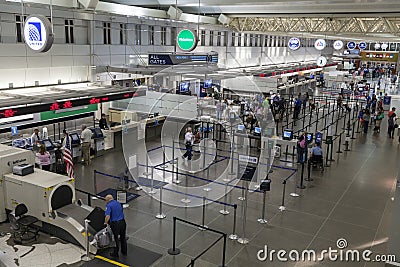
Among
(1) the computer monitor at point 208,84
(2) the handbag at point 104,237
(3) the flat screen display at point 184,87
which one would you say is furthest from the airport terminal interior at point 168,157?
(1) the computer monitor at point 208,84

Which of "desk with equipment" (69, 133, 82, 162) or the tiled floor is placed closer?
the tiled floor

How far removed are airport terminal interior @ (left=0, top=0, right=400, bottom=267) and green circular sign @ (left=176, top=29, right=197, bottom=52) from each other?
0.18 ft

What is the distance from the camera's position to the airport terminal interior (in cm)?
895

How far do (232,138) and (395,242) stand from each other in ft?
41.7

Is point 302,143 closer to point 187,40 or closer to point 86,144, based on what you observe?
point 187,40

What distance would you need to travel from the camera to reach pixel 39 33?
10.3 metres

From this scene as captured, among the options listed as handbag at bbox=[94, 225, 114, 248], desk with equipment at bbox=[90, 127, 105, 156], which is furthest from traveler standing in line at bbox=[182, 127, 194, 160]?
handbag at bbox=[94, 225, 114, 248]

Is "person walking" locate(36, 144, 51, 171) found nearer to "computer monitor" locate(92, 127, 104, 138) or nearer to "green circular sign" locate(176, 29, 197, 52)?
"computer monitor" locate(92, 127, 104, 138)

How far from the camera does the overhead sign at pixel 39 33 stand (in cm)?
1006

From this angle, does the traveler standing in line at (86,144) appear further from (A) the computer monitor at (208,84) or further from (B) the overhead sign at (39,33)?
(A) the computer monitor at (208,84)

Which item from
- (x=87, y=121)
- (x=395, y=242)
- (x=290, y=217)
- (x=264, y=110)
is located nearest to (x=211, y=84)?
(x=264, y=110)

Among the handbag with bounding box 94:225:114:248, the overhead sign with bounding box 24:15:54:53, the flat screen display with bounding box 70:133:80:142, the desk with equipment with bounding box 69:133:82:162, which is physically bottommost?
the handbag with bounding box 94:225:114:248

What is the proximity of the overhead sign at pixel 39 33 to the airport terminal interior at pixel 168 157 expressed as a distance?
0.17ft

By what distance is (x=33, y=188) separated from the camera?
9.24m
